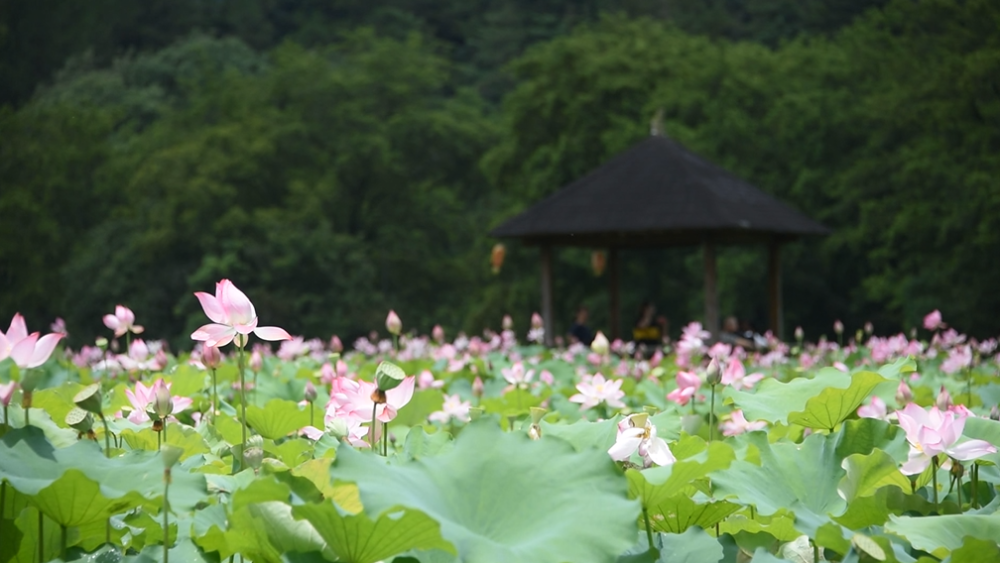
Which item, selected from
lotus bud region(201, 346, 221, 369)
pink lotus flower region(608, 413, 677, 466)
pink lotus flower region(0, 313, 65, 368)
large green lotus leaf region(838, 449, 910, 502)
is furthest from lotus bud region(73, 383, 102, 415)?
large green lotus leaf region(838, 449, 910, 502)

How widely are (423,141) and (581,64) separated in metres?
6.32

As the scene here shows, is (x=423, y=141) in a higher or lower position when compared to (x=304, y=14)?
lower

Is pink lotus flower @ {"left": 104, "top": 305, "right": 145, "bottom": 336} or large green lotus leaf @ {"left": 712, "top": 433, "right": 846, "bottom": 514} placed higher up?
large green lotus leaf @ {"left": 712, "top": 433, "right": 846, "bottom": 514}

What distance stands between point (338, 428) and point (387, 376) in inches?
10.0

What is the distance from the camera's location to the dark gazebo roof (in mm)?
13750

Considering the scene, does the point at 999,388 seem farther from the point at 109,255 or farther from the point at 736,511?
the point at 109,255

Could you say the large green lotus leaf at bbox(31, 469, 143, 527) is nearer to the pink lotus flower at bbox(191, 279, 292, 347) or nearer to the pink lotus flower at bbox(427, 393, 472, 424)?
the pink lotus flower at bbox(191, 279, 292, 347)

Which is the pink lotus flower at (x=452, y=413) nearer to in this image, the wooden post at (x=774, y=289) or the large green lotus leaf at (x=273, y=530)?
the large green lotus leaf at (x=273, y=530)

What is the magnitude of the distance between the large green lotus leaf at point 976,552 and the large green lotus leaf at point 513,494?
1.13 ft

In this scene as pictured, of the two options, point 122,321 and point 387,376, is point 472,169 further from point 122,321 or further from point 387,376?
point 387,376

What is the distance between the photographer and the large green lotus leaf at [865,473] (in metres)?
1.60

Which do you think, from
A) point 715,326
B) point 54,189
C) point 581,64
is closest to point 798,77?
point 581,64

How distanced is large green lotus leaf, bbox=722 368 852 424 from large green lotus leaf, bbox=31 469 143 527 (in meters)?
1.14

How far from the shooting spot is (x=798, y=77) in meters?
29.1
